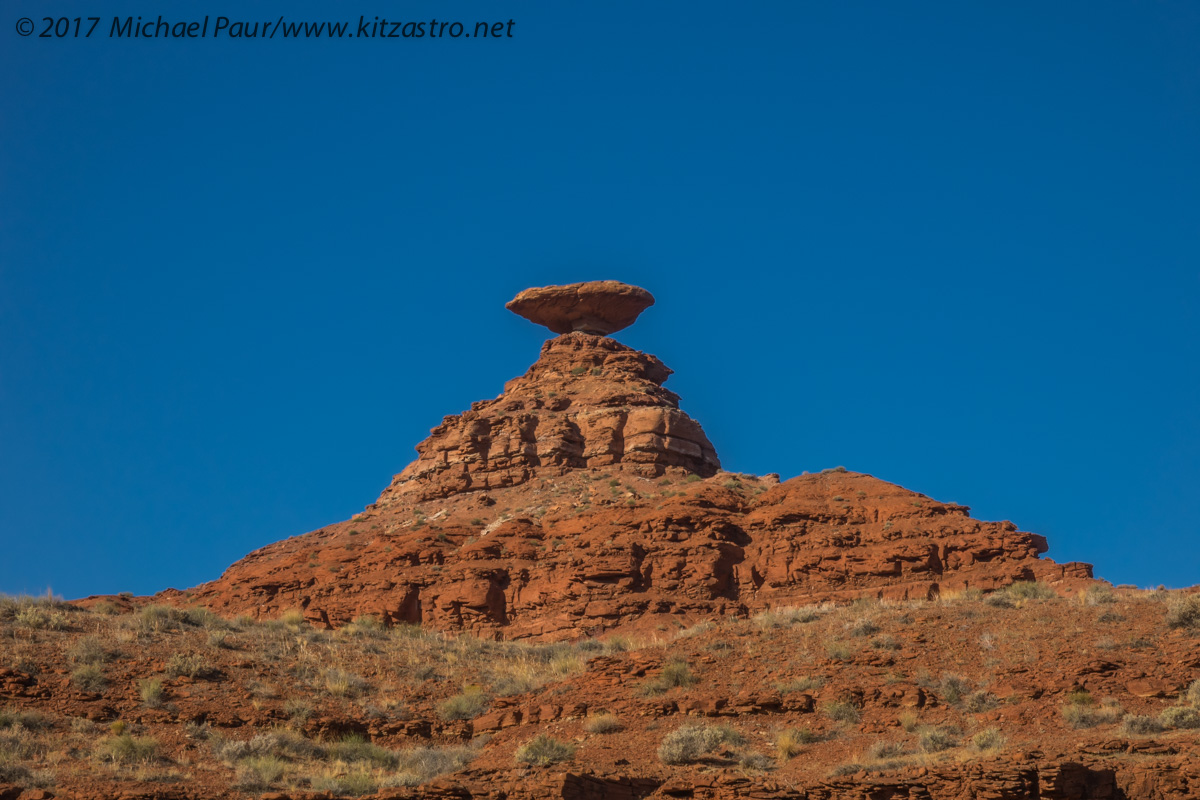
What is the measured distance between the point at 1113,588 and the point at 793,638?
9283 millimetres

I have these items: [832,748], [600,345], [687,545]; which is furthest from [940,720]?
[600,345]

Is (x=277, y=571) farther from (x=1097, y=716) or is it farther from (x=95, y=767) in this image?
(x=1097, y=716)

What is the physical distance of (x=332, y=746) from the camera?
21109 mm

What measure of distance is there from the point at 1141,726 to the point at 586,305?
40.7m

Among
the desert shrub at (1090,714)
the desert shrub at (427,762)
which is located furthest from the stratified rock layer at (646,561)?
the desert shrub at (427,762)

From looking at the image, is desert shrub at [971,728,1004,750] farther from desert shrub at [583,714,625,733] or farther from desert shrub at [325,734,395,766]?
desert shrub at [325,734,395,766]

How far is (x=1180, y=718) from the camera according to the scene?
1778 centimetres

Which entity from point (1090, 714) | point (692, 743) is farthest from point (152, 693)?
point (1090, 714)

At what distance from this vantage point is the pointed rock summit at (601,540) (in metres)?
35.2

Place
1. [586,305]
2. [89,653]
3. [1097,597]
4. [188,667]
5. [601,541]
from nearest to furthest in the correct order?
[188,667] < [89,653] < [1097,597] < [601,541] < [586,305]

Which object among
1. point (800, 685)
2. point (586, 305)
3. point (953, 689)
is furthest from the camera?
point (586, 305)

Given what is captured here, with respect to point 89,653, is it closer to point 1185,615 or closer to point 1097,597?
point 1097,597

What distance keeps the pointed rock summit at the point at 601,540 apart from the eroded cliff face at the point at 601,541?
0.06m

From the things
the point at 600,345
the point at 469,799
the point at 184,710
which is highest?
the point at 600,345
